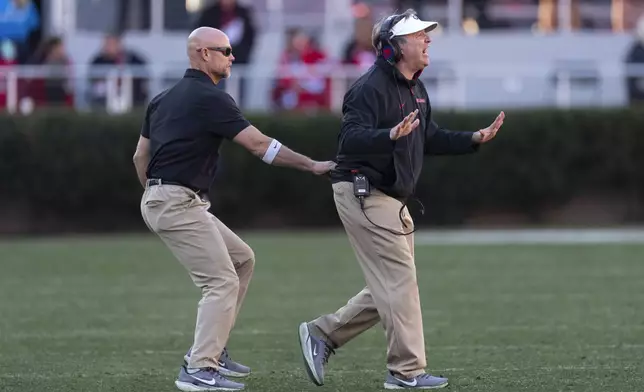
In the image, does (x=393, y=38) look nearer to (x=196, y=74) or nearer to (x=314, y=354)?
(x=196, y=74)

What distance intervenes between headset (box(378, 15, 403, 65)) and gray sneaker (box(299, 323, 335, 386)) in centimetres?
164

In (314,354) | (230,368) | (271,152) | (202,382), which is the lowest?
(230,368)

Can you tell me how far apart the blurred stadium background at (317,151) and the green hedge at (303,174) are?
0.09ft

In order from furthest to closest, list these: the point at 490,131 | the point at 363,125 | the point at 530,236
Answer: the point at 530,236, the point at 490,131, the point at 363,125

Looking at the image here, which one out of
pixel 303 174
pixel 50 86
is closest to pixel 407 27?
pixel 303 174

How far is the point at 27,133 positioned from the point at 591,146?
830cm

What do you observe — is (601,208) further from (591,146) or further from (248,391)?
(248,391)

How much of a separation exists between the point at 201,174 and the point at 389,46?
132 cm

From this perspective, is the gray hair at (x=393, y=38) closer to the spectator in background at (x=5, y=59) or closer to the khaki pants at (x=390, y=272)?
the khaki pants at (x=390, y=272)

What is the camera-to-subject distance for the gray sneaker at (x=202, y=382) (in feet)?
25.2

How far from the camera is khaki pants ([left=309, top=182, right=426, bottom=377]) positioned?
7.54 meters

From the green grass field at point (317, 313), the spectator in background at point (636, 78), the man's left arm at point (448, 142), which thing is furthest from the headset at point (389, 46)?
the spectator in background at point (636, 78)

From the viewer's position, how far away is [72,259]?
16.2 metres

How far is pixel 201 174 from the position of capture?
25.9ft
